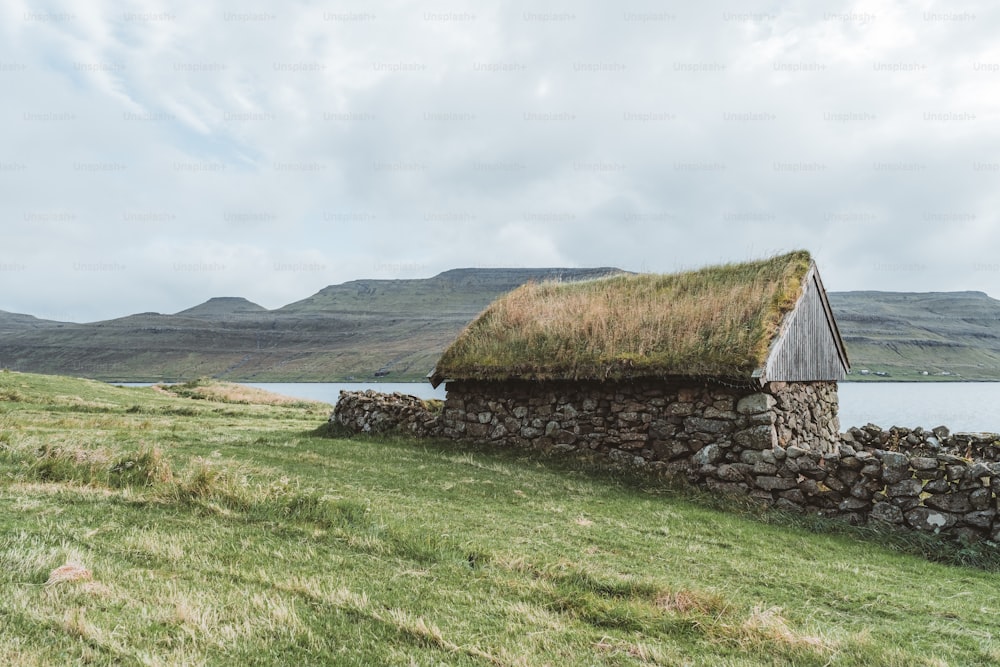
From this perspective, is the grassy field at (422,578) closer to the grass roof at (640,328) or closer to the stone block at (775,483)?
the stone block at (775,483)

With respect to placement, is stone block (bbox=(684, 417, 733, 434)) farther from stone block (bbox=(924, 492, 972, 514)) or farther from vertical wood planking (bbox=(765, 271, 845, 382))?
stone block (bbox=(924, 492, 972, 514))

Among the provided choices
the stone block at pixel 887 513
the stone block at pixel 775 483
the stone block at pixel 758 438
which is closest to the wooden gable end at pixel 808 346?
the stone block at pixel 758 438

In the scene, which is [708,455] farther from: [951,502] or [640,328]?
[951,502]

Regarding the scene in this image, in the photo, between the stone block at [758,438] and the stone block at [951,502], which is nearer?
the stone block at [951,502]

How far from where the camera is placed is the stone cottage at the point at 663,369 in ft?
40.8

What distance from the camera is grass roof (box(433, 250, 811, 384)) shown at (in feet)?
42.2

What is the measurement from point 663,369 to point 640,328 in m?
1.95

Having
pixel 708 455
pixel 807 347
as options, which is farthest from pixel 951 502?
pixel 807 347

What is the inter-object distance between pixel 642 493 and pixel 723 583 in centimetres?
568

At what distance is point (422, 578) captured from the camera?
5504 mm

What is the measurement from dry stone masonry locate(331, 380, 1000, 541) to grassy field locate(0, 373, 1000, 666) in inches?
38.5

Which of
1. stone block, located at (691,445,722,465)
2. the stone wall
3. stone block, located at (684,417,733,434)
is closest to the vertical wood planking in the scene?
stone block, located at (684,417,733,434)

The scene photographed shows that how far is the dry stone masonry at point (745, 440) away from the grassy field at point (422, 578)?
98 centimetres

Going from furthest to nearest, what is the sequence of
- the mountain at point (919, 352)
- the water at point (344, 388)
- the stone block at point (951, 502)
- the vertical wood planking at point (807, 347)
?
the mountain at point (919, 352)
the water at point (344, 388)
the vertical wood planking at point (807, 347)
the stone block at point (951, 502)
